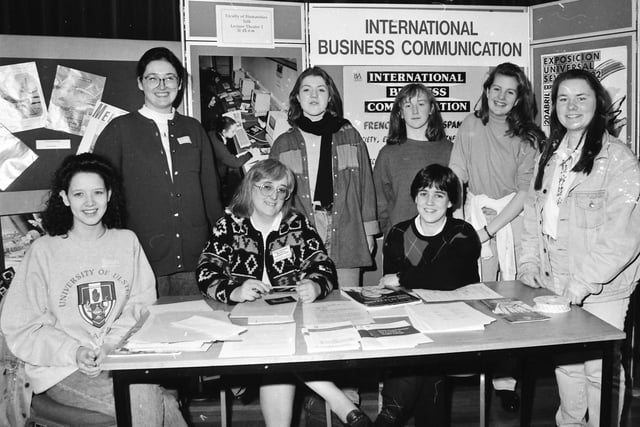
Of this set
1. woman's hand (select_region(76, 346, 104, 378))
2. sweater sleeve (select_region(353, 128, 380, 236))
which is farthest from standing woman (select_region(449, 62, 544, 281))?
woman's hand (select_region(76, 346, 104, 378))

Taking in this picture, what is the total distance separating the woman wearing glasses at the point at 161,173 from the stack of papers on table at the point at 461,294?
119 centimetres

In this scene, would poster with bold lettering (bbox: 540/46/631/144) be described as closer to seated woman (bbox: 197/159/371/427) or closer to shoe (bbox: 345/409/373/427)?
seated woman (bbox: 197/159/371/427)

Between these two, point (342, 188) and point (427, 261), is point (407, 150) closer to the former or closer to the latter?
point (342, 188)

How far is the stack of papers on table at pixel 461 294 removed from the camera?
2234 millimetres

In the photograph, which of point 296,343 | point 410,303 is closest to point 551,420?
point 410,303

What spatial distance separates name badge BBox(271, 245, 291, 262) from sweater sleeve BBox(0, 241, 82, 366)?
84 cm

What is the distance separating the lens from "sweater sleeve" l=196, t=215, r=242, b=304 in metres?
2.27

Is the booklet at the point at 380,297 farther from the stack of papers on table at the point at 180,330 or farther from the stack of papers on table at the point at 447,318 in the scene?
the stack of papers on table at the point at 180,330

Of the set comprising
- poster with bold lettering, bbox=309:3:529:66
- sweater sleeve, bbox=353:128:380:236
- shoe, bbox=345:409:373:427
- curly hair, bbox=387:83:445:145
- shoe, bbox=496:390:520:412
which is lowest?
shoe, bbox=496:390:520:412

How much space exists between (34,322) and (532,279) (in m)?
1.94

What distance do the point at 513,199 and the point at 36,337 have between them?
2.30 metres

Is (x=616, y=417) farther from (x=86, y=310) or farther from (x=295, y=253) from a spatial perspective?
(x=86, y=310)

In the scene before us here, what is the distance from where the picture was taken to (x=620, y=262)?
7.27 feet

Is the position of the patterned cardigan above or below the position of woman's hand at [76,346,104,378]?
above
